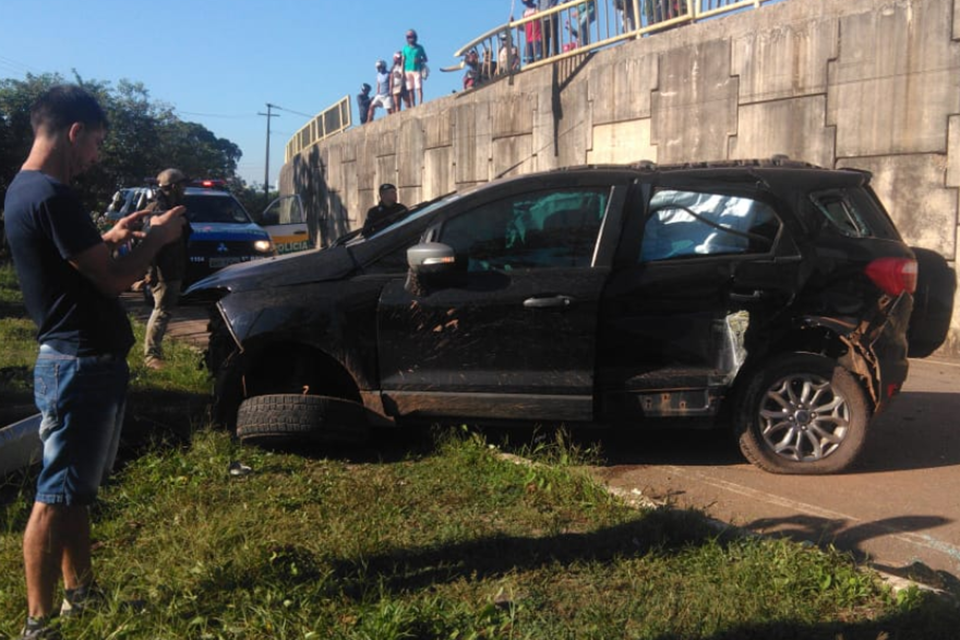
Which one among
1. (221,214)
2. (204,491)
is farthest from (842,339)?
(221,214)

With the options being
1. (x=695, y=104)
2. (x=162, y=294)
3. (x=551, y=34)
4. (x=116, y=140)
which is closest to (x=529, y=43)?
(x=551, y=34)

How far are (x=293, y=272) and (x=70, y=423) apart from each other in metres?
2.12

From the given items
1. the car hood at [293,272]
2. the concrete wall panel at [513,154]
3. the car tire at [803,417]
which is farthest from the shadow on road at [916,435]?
the concrete wall panel at [513,154]

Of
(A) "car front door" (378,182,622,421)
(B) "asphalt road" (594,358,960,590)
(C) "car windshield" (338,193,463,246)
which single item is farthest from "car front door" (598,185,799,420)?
(C) "car windshield" (338,193,463,246)

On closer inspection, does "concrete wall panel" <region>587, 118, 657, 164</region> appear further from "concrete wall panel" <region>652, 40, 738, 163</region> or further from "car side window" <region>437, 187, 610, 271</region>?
"car side window" <region>437, 187, 610, 271</region>

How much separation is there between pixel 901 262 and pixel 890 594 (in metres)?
2.19

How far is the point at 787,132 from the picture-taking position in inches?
352

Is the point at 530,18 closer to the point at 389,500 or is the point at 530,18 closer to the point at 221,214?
the point at 221,214

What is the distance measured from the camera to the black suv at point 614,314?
4438mm

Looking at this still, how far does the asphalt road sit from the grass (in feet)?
1.29

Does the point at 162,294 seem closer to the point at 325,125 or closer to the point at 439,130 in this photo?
the point at 439,130

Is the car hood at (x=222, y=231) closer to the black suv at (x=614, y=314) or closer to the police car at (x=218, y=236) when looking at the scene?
the police car at (x=218, y=236)

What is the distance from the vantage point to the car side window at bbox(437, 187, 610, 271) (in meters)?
4.59

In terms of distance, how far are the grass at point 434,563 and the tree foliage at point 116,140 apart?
532 inches
